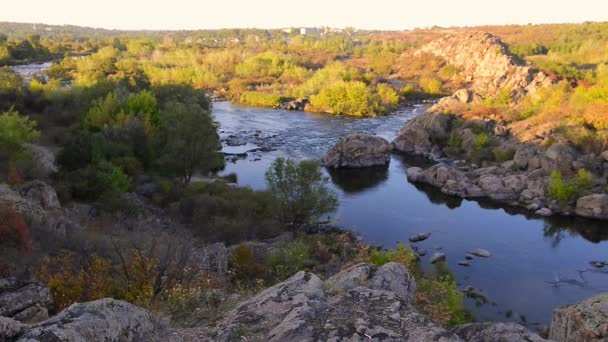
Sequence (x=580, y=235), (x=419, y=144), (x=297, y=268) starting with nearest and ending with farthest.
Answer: (x=297, y=268), (x=580, y=235), (x=419, y=144)

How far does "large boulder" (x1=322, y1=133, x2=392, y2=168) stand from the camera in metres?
46.0

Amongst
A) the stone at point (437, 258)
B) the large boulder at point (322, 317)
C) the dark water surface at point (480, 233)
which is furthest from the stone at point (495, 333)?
the stone at point (437, 258)

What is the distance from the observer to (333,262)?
73.6 feet

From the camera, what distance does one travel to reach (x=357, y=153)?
1816 inches

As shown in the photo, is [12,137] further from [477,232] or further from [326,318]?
[326,318]

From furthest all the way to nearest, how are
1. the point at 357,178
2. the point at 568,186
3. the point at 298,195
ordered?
the point at 357,178 → the point at 568,186 → the point at 298,195

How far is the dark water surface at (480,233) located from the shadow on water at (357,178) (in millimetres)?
81

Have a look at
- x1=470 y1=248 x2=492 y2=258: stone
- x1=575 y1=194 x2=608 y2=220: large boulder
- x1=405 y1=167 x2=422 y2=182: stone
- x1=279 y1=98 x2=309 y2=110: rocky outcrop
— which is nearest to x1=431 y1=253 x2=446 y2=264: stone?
x1=470 y1=248 x2=492 y2=258: stone

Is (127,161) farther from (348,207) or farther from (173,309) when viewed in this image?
(173,309)

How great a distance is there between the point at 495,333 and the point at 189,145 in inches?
1112

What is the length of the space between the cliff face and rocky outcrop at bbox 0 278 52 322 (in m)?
66.8

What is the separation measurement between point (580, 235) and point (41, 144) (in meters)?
39.2

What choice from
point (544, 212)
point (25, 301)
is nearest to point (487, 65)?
point (544, 212)

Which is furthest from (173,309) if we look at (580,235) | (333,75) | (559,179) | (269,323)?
(333,75)
